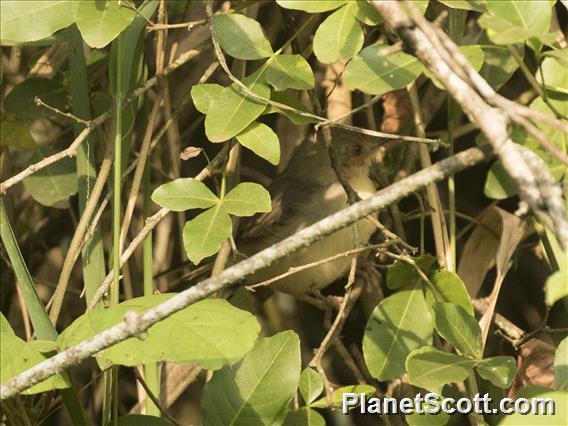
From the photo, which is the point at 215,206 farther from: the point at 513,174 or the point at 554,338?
the point at 554,338

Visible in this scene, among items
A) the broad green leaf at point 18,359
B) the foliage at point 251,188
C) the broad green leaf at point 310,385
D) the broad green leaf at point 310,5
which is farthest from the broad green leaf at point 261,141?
the broad green leaf at point 18,359

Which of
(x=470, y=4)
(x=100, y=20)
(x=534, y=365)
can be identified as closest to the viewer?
(x=470, y=4)

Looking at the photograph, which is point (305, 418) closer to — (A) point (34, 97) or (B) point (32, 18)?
(B) point (32, 18)

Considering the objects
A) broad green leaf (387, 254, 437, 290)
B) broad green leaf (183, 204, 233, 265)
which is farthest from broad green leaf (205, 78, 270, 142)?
broad green leaf (387, 254, 437, 290)

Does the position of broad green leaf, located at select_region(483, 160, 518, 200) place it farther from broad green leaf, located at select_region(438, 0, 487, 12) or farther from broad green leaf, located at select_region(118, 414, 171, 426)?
broad green leaf, located at select_region(118, 414, 171, 426)

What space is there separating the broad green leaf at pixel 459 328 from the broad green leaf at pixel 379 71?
0.37 m

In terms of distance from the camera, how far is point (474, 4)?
125cm

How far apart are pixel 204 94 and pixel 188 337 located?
0.51m

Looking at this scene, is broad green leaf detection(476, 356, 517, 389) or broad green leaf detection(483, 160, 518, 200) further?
broad green leaf detection(483, 160, 518, 200)

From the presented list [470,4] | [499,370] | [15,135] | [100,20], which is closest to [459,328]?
[499,370]

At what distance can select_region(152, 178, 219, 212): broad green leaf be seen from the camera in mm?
1414

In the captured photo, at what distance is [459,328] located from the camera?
1394 mm


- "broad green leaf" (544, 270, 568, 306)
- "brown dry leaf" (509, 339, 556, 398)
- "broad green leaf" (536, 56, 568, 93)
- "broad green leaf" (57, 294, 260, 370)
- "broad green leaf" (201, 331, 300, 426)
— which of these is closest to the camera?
"broad green leaf" (544, 270, 568, 306)

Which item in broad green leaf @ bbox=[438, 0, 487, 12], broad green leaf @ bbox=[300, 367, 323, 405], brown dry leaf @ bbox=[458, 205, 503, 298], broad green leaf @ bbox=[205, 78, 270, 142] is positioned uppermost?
broad green leaf @ bbox=[438, 0, 487, 12]
